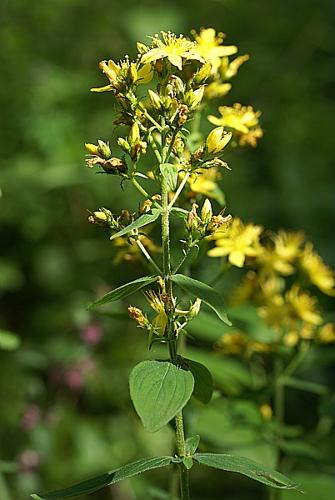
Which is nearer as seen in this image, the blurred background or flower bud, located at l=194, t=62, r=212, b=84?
flower bud, located at l=194, t=62, r=212, b=84

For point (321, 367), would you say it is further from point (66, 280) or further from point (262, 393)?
point (262, 393)

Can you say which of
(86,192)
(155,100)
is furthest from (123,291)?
(86,192)

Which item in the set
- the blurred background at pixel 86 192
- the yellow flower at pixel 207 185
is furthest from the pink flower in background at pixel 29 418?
the yellow flower at pixel 207 185

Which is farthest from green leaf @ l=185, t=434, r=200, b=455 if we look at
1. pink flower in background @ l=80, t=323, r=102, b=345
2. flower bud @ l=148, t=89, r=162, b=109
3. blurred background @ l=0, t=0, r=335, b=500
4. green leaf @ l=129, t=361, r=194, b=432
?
pink flower in background @ l=80, t=323, r=102, b=345

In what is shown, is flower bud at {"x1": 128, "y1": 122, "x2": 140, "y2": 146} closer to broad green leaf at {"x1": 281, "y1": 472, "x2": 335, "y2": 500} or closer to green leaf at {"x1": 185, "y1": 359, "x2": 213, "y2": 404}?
green leaf at {"x1": 185, "y1": 359, "x2": 213, "y2": 404}

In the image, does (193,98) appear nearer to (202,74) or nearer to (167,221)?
(202,74)

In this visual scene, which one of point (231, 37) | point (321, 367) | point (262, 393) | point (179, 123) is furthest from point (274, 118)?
point (179, 123)
